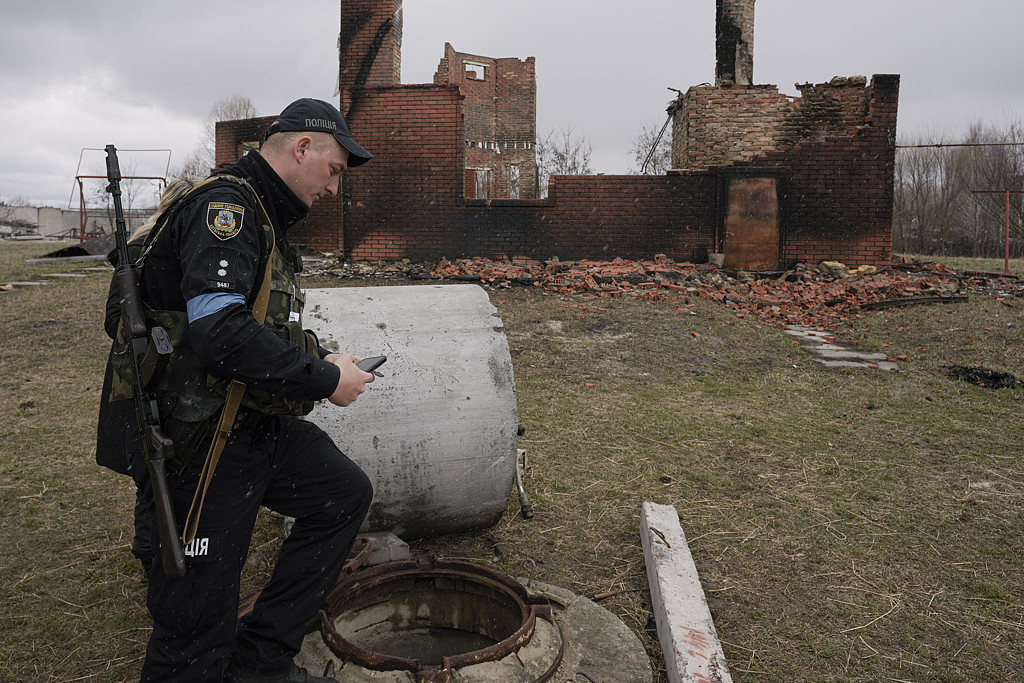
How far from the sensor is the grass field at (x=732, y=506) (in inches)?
110

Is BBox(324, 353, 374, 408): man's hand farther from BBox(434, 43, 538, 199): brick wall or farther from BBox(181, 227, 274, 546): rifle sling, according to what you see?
BBox(434, 43, 538, 199): brick wall

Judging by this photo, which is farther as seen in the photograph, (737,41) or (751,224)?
(737,41)

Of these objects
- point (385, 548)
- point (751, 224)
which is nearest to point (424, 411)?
point (385, 548)

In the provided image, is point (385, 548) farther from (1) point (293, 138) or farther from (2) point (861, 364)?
(2) point (861, 364)

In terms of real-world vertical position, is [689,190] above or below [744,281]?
above

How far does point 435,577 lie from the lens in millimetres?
2811

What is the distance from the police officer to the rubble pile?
27.2 feet

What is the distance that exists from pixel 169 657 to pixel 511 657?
1.00 metres

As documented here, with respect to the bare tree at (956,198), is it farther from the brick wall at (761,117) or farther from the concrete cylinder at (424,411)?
the concrete cylinder at (424,411)

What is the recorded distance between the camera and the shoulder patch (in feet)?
6.02

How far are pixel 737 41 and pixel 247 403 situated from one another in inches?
565

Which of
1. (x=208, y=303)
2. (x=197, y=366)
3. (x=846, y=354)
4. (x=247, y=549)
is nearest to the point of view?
(x=208, y=303)

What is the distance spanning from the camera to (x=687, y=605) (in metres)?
2.86

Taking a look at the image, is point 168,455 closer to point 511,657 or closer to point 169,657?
point 169,657
